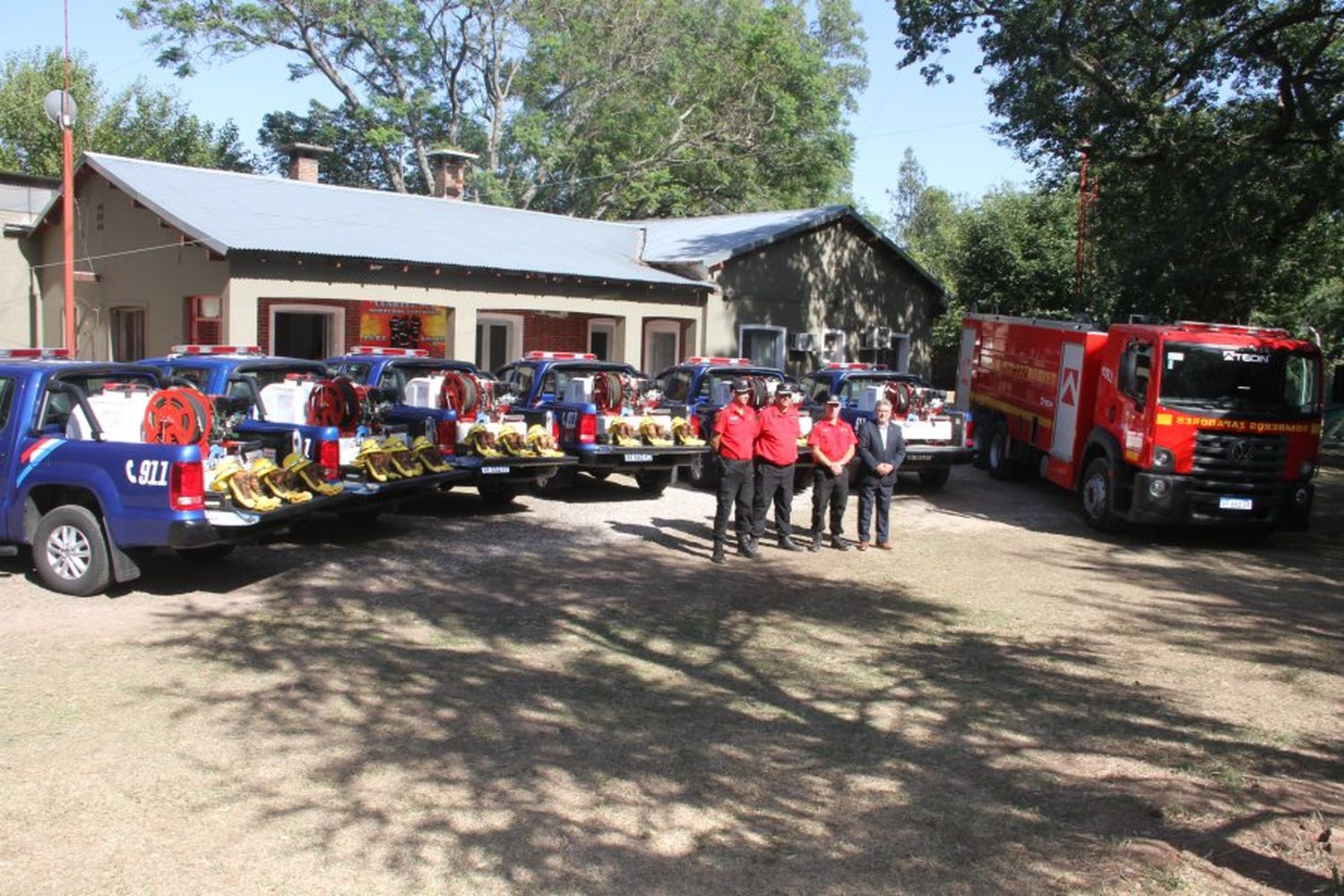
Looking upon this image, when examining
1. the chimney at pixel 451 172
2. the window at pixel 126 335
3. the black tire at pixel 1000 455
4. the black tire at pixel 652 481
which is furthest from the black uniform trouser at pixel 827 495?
the chimney at pixel 451 172

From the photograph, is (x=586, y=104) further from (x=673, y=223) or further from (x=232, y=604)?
(x=232, y=604)

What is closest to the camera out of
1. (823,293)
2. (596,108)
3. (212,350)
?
(212,350)

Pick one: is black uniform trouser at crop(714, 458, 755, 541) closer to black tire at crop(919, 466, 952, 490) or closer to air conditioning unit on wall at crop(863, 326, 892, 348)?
black tire at crop(919, 466, 952, 490)

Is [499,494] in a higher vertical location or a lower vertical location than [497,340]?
lower

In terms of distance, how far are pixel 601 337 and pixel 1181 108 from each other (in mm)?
12638

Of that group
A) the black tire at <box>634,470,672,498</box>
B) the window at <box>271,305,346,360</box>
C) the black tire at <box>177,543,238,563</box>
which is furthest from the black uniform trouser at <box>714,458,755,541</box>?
the window at <box>271,305,346,360</box>

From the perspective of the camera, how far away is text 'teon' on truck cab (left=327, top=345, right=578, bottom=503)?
12.2 metres

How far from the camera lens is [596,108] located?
132 feet

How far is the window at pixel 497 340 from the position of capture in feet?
80.2

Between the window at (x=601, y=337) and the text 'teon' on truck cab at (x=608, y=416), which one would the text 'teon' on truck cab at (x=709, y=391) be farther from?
the window at (x=601, y=337)

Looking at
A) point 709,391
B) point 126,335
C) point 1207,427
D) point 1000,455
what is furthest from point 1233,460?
point 126,335

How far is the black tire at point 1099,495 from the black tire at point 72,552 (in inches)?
412

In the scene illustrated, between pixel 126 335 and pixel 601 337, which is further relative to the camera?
pixel 601 337

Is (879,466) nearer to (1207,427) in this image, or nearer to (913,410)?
(1207,427)
